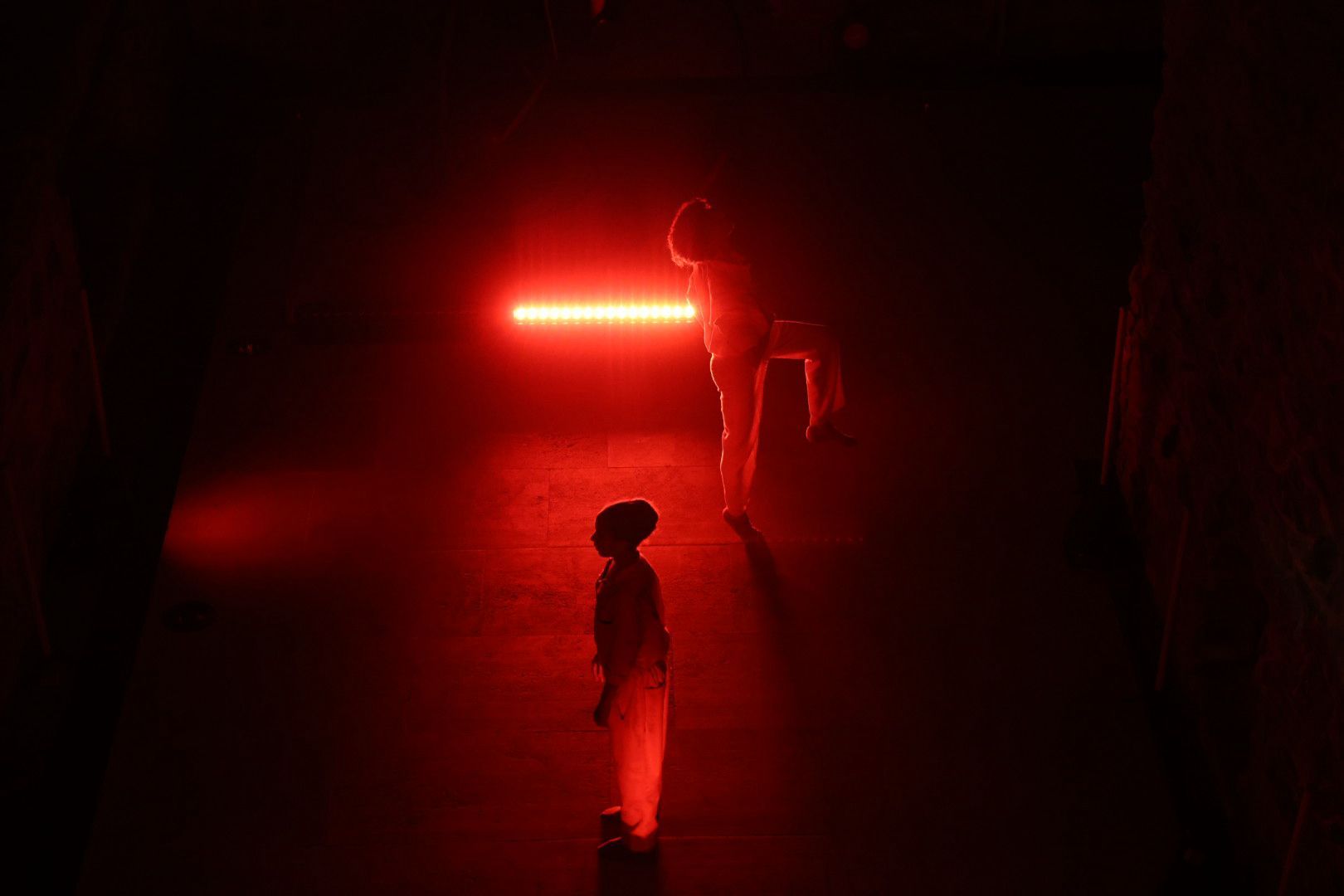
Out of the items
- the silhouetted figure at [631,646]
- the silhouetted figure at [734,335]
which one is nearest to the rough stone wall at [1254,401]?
the silhouetted figure at [734,335]

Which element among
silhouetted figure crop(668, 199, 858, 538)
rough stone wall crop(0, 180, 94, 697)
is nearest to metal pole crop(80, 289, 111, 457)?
rough stone wall crop(0, 180, 94, 697)

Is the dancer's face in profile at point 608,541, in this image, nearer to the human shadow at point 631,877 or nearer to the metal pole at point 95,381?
the human shadow at point 631,877

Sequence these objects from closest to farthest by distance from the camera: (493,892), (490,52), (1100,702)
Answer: (493,892) < (1100,702) < (490,52)

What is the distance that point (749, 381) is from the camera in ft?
20.0

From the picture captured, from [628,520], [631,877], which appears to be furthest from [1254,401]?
[631,877]

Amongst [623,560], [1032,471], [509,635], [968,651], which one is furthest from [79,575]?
[1032,471]

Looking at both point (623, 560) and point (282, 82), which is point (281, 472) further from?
point (282, 82)

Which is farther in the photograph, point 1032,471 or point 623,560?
point 1032,471

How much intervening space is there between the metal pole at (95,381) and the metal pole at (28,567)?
2.67 feet

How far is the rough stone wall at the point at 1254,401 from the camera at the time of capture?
444cm

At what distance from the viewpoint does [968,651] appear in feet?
19.1

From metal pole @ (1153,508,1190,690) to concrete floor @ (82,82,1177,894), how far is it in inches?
5.6

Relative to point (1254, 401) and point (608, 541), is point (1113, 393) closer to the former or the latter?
point (1254, 401)

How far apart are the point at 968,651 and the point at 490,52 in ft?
16.9
